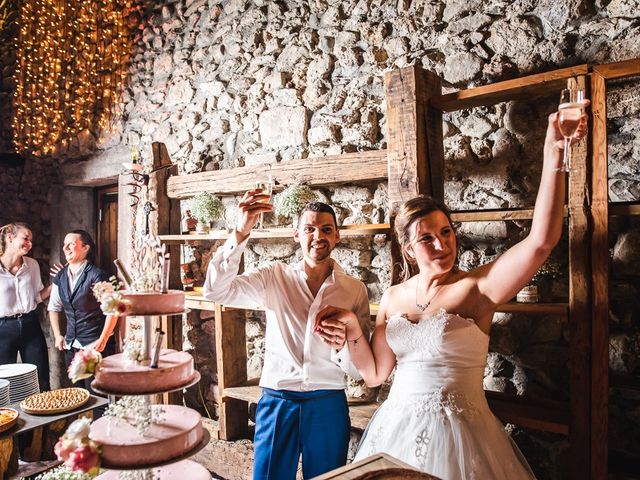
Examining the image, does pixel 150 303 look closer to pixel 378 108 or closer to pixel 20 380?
pixel 378 108

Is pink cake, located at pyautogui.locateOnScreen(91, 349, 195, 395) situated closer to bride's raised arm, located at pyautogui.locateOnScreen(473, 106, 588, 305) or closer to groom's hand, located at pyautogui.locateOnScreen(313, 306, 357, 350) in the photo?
groom's hand, located at pyautogui.locateOnScreen(313, 306, 357, 350)

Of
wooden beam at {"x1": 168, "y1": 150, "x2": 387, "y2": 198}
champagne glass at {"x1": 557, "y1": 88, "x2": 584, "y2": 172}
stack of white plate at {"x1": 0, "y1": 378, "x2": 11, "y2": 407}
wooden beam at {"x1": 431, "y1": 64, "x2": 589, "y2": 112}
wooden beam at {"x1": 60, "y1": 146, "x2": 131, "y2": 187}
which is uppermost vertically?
wooden beam at {"x1": 60, "y1": 146, "x2": 131, "y2": 187}

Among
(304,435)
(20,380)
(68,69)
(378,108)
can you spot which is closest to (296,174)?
(378,108)

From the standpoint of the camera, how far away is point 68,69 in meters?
4.96

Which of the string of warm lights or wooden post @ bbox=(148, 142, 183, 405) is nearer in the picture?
wooden post @ bbox=(148, 142, 183, 405)

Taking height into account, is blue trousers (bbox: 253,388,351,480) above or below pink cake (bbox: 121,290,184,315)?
below

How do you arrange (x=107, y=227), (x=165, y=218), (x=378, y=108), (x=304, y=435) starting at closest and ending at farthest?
(x=304, y=435), (x=378, y=108), (x=165, y=218), (x=107, y=227)

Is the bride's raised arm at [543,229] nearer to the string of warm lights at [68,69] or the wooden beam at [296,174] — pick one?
the wooden beam at [296,174]

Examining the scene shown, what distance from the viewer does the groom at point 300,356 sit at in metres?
2.39

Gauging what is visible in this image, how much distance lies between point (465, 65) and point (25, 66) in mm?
4871

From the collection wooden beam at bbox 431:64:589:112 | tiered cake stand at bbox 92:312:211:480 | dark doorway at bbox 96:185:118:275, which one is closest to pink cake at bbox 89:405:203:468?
tiered cake stand at bbox 92:312:211:480

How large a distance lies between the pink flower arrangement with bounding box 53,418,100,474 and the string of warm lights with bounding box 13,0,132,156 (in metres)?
4.04

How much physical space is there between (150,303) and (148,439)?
45cm

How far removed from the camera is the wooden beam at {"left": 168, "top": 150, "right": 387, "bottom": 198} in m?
2.84
